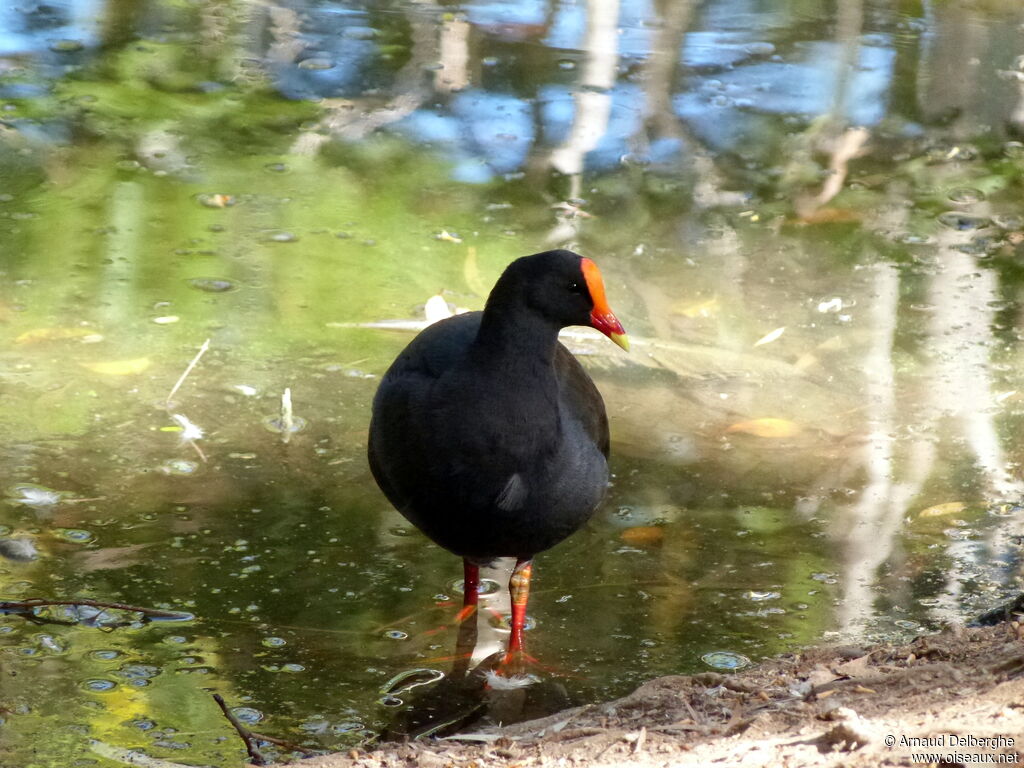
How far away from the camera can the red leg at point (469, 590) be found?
4.01 metres

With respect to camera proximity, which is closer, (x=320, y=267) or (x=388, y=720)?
(x=388, y=720)

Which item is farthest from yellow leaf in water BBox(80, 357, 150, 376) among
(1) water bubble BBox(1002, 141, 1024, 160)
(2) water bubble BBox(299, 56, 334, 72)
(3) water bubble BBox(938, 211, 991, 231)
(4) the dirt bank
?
(1) water bubble BBox(1002, 141, 1024, 160)

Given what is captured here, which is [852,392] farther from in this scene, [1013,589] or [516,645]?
[516,645]

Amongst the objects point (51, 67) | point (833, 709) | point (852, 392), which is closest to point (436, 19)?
point (51, 67)

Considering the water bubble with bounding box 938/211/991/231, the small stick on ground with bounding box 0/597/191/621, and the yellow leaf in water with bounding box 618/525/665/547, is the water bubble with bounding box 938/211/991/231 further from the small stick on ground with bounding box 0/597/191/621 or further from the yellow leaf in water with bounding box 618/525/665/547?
the small stick on ground with bounding box 0/597/191/621

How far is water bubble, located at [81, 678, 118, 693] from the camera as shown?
3469 mm

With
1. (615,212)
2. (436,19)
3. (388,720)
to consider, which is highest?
(436,19)

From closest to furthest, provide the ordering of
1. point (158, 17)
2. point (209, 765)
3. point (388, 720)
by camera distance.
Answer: point (209, 765) < point (388, 720) < point (158, 17)

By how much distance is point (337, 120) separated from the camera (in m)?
7.46

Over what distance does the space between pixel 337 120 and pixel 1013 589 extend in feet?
15.3

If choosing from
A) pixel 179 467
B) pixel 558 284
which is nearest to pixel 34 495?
pixel 179 467

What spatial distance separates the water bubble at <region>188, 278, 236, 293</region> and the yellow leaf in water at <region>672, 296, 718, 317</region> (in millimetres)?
1901

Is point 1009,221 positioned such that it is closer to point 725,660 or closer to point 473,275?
point 473,275

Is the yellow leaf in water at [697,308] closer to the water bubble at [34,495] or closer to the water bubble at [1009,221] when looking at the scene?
the water bubble at [1009,221]
